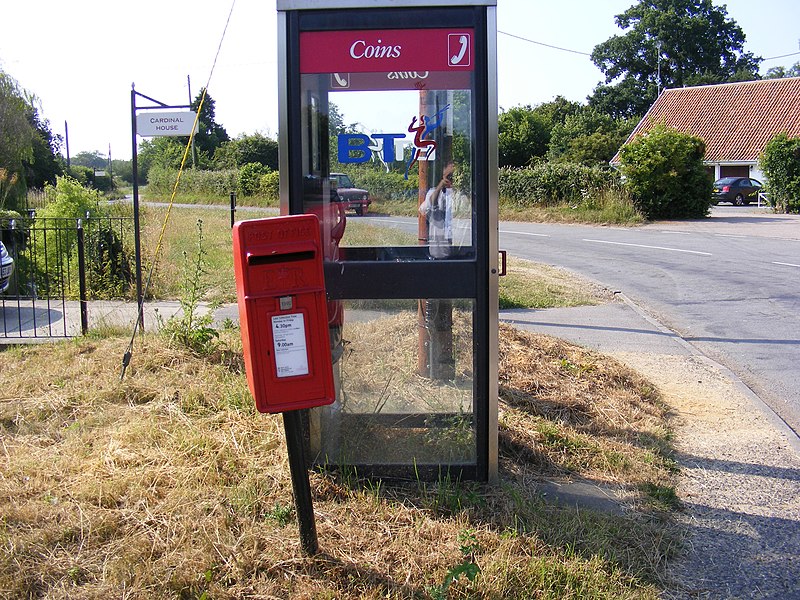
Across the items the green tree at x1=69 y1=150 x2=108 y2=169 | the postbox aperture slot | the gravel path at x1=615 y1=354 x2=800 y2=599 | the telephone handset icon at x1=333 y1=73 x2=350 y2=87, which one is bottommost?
the gravel path at x1=615 y1=354 x2=800 y2=599

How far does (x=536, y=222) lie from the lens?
94.4 feet

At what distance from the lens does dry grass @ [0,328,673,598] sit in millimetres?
3258

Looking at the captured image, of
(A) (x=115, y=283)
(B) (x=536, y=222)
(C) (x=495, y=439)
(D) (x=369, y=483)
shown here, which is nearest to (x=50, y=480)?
(D) (x=369, y=483)

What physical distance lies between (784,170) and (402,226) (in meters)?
29.4

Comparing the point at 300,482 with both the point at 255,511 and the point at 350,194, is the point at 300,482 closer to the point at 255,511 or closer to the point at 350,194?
the point at 255,511

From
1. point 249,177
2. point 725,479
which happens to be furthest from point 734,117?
point 725,479

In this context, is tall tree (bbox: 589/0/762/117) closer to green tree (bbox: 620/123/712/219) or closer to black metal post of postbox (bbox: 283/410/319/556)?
green tree (bbox: 620/123/712/219)

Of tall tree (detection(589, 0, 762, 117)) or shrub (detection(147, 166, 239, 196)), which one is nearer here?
shrub (detection(147, 166, 239, 196))

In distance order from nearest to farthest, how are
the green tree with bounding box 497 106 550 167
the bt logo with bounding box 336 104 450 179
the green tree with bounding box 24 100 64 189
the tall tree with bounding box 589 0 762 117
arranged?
the bt logo with bounding box 336 104 450 179
the green tree with bounding box 24 100 64 189
the green tree with bounding box 497 106 550 167
the tall tree with bounding box 589 0 762 117

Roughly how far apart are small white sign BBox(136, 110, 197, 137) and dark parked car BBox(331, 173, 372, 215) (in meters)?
3.86

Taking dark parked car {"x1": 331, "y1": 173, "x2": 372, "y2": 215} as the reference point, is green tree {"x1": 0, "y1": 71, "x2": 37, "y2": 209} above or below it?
above

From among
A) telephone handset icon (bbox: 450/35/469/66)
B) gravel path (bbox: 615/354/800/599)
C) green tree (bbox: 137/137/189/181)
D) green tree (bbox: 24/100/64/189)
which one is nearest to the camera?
gravel path (bbox: 615/354/800/599)

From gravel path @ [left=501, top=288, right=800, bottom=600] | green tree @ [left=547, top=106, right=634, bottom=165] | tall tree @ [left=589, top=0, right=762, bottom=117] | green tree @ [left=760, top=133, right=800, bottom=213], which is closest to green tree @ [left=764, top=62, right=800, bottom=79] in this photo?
tall tree @ [left=589, top=0, right=762, bottom=117]

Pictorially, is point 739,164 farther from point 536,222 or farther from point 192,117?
point 192,117
